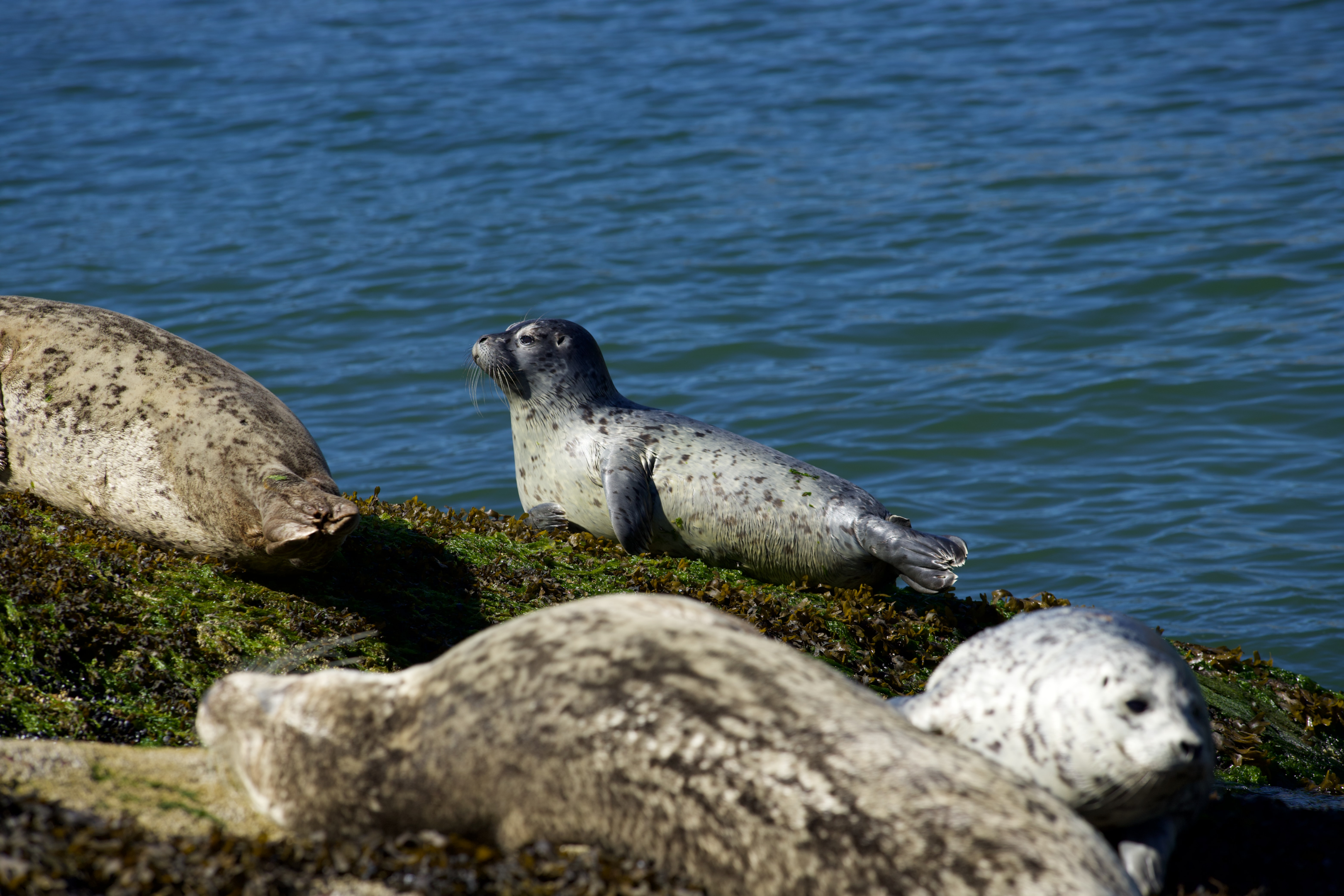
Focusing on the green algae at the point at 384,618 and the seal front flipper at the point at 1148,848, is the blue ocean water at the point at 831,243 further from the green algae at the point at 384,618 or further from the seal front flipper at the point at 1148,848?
the seal front flipper at the point at 1148,848

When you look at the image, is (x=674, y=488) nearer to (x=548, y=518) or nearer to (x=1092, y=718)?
(x=548, y=518)

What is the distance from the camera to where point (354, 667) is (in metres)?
4.59

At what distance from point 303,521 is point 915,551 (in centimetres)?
301

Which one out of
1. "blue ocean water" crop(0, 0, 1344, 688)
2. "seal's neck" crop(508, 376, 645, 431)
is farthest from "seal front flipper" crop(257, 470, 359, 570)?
"blue ocean water" crop(0, 0, 1344, 688)

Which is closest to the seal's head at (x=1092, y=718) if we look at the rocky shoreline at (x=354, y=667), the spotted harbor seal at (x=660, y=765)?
the spotted harbor seal at (x=660, y=765)

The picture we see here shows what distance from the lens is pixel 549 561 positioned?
601 cm

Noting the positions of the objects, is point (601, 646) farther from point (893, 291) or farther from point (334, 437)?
point (893, 291)

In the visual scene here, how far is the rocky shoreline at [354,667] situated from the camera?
291 centimetres

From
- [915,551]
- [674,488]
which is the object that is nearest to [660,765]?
[915,551]

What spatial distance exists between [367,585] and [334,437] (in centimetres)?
568

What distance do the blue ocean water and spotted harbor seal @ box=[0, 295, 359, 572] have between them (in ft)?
13.4

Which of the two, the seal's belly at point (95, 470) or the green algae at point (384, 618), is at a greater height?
the seal's belly at point (95, 470)

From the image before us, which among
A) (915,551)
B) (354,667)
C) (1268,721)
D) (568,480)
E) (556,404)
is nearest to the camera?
(354,667)

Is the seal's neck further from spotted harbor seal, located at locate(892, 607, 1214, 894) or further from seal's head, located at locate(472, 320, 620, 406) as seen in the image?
spotted harbor seal, located at locate(892, 607, 1214, 894)
